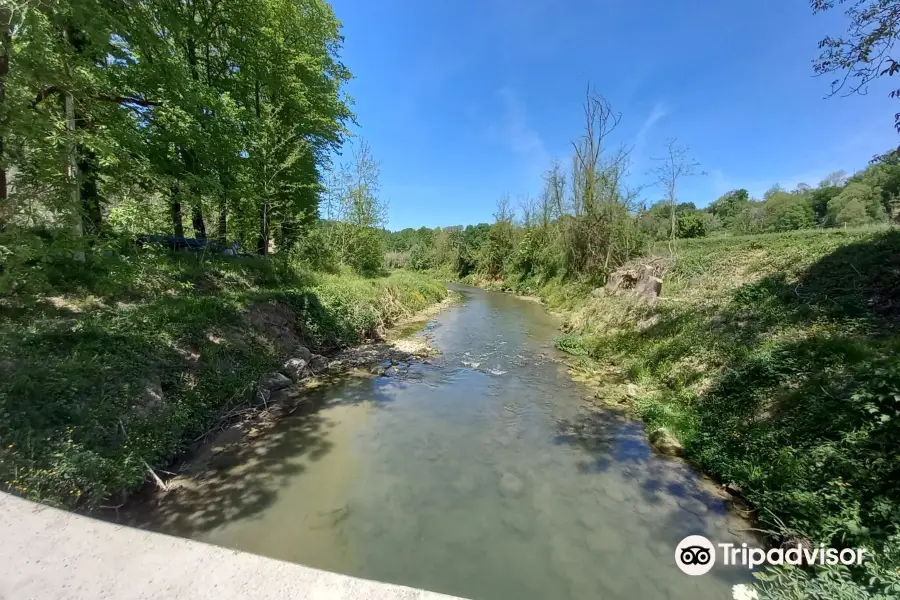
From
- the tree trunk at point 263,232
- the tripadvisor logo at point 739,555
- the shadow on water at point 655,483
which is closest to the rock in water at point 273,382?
the shadow on water at point 655,483

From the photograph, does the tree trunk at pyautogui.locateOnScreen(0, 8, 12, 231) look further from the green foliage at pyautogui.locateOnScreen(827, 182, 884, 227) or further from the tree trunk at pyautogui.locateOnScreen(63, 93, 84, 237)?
the green foliage at pyautogui.locateOnScreen(827, 182, 884, 227)

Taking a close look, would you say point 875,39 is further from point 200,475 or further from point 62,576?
point 200,475

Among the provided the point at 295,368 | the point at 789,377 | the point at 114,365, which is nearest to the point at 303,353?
the point at 295,368

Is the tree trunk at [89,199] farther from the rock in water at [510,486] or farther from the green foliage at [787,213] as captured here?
the green foliage at [787,213]

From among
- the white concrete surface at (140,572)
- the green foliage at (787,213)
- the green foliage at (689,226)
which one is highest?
the green foliage at (787,213)

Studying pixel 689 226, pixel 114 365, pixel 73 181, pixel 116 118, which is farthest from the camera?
pixel 689 226

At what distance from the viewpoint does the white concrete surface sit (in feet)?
5.89

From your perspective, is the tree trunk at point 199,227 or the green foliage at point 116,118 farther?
the tree trunk at point 199,227

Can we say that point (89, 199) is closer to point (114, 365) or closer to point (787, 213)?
point (114, 365)

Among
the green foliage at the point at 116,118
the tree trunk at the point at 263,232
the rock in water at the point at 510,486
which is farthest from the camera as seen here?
the tree trunk at the point at 263,232

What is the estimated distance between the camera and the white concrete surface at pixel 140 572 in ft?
5.89

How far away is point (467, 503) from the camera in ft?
14.2

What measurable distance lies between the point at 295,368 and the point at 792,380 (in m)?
9.03

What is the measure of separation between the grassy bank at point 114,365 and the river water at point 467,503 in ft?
2.71
